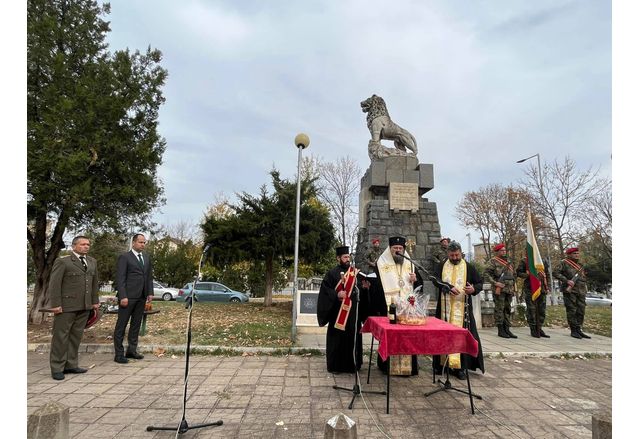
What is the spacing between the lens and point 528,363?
6410 mm

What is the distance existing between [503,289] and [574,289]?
1.76m

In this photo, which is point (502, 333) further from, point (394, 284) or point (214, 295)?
point (214, 295)

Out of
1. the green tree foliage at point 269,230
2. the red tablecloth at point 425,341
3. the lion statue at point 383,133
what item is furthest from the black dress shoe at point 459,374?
the green tree foliage at point 269,230

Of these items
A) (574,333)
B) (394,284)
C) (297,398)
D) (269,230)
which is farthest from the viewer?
(269,230)

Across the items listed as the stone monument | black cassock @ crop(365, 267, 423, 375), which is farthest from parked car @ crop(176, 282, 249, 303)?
black cassock @ crop(365, 267, 423, 375)

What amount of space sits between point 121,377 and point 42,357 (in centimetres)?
215

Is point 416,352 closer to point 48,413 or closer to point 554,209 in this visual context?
point 48,413

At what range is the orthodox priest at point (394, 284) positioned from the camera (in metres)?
5.32

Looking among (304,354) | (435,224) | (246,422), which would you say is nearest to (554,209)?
(435,224)

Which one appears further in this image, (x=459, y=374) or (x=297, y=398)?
(x=459, y=374)

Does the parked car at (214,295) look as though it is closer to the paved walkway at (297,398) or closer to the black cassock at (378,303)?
the paved walkway at (297,398)

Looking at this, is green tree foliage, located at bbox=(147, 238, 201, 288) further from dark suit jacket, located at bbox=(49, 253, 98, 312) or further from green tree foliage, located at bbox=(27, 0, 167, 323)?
dark suit jacket, located at bbox=(49, 253, 98, 312)

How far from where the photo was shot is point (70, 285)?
5.46 meters

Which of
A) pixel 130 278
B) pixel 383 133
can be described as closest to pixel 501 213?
pixel 383 133
